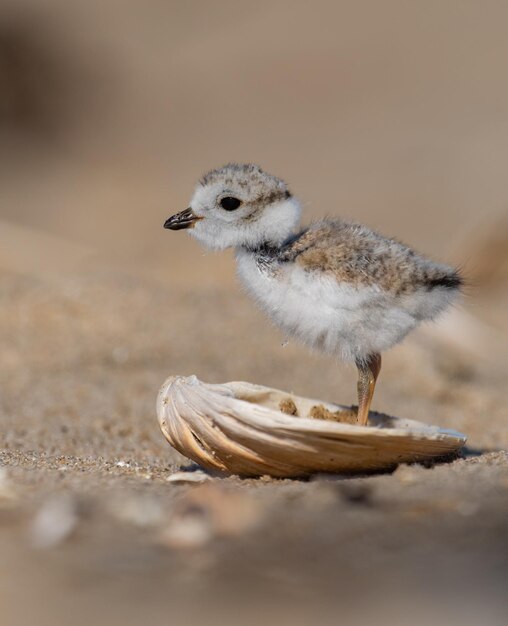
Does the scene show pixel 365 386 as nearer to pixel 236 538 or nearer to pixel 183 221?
pixel 183 221

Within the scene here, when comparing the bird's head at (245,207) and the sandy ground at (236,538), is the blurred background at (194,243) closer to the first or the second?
the sandy ground at (236,538)

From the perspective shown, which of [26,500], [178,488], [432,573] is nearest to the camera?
[432,573]

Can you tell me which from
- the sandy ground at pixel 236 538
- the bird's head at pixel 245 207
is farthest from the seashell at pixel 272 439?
the bird's head at pixel 245 207

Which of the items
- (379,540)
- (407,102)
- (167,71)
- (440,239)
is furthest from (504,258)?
(167,71)

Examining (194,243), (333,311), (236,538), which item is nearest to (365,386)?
(333,311)

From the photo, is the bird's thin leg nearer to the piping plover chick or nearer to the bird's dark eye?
the piping plover chick

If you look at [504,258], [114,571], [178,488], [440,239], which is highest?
[440,239]

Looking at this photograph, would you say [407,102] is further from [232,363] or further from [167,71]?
[232,363]
